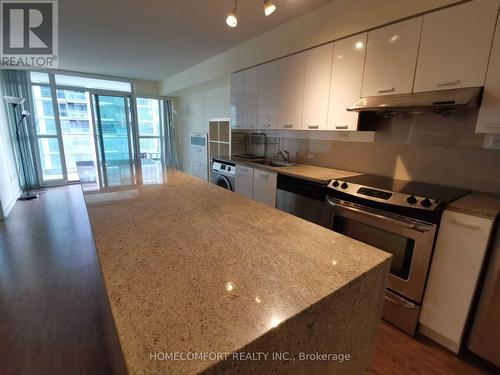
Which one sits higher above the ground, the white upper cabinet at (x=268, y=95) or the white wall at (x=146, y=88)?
the white wall at (x=146, y=88)

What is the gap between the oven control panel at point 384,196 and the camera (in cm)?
152

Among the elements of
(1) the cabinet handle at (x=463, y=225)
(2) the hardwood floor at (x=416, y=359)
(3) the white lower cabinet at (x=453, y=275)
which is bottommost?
(2) the hardwood floor at (x=416, y=359)

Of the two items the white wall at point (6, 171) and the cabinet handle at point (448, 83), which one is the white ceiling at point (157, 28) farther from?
the white wall at point (6, 171)

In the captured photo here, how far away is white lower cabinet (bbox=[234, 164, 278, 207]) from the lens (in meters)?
2.71

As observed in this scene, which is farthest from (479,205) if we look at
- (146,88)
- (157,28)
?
(146,88)

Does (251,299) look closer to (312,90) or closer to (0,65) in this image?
(312,90)

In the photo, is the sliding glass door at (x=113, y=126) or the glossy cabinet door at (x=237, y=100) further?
the sliding glass door at (x=113, y=126)

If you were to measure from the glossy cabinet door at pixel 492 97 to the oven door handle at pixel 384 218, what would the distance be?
2.37 feet

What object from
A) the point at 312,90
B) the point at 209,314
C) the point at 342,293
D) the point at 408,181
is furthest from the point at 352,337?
the point at 312,90

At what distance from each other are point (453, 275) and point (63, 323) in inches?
104

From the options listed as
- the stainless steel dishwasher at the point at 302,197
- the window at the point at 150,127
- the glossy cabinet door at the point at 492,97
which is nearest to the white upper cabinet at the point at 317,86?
the stainless steel dishwasher at the point at 302,197

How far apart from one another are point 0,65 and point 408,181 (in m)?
6.54

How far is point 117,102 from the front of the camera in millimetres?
5887

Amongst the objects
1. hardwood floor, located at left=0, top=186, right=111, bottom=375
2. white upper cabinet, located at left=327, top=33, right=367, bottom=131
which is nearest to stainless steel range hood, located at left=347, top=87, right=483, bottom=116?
white upper cabinet, located at left=327, top=33, right=367, bottom=131
